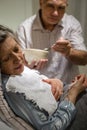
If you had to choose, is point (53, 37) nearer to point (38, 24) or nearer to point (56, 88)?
point (38, 24)

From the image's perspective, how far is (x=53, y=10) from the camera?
75.0 inches

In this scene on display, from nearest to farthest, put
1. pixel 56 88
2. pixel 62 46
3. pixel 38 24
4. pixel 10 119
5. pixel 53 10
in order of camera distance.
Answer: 1. pixel 10 119
2. pixel 56 88
3. pixel 62 46
4. pixel 53 10
5. pixel 38 24

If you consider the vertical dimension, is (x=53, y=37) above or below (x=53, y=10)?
below

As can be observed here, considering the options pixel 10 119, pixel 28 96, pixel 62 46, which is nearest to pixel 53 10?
pixel 62 46

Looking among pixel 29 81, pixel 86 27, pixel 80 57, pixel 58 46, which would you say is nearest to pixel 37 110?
pixel 29 81

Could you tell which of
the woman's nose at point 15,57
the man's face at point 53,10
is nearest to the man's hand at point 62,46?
the man's face at point 53,10

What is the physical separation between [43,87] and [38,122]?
0.20m

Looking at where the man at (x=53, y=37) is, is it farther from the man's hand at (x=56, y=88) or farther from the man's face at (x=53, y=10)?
the man's hand at (x=56, y=88)

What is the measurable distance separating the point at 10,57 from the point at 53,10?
27.8 inches

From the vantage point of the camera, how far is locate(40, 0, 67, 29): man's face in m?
1.88

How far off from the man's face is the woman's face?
2.04 feet

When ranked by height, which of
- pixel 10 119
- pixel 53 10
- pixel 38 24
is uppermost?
pixel 53 10

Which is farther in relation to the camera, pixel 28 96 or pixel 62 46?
pixel 62 46

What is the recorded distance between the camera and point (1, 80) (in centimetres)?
133
